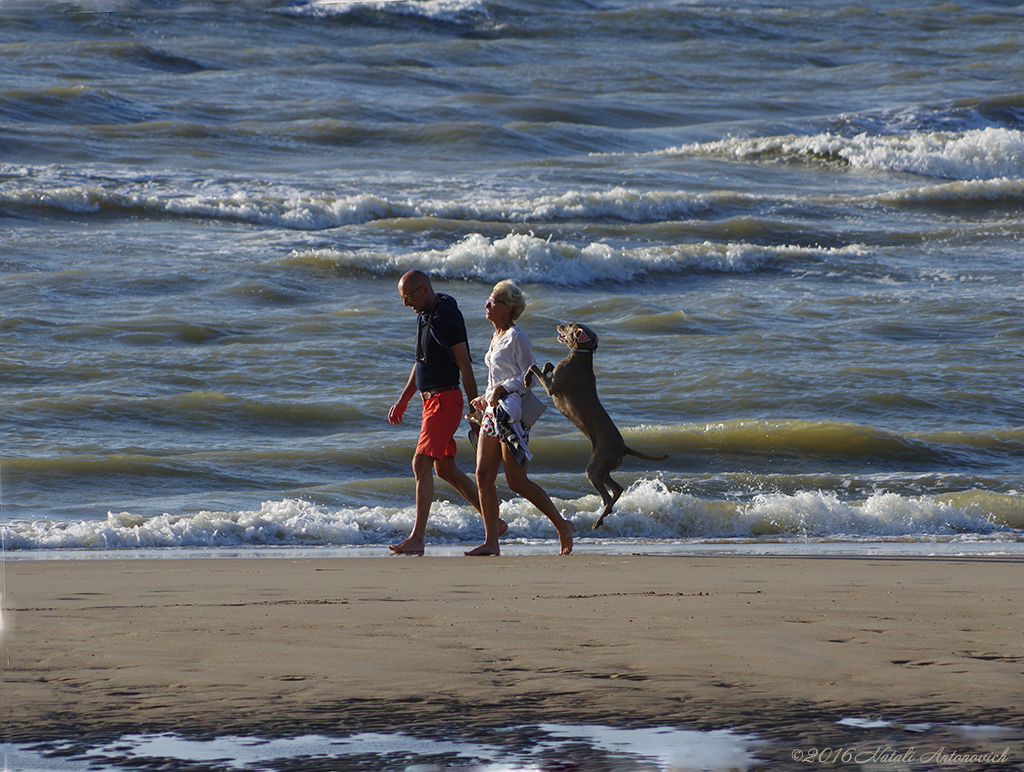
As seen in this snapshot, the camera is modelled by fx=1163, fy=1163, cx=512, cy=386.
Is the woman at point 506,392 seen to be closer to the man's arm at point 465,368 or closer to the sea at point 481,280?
Answer: the man's arm at point 465,368

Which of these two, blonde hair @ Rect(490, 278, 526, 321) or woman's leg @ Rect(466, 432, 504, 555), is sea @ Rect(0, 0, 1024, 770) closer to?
woman's leg @ Rect(466, 432, 504, 555)

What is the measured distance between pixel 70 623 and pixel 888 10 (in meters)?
47.0

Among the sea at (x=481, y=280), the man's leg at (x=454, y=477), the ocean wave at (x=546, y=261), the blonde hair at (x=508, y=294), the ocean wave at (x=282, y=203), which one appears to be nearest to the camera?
the blonde hair at (x=508, y=294)

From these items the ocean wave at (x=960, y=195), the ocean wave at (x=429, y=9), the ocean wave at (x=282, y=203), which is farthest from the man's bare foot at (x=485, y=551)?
the ocean wave at (x=429, y=9)

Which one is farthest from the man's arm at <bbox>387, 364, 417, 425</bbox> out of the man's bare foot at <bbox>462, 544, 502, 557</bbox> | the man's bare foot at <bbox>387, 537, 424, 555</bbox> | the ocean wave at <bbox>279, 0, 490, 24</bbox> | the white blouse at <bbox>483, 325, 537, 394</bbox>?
the ocean wave at <bbox>279, 0, 490, 24</bbox>

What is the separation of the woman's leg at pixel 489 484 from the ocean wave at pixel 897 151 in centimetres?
2133

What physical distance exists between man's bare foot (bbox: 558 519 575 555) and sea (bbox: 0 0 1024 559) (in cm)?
82

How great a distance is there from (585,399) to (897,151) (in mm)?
24358

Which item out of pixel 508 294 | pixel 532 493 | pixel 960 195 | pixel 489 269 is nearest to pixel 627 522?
pixel 532 493

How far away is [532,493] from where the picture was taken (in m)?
6.69

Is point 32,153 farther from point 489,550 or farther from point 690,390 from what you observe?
point 489,550

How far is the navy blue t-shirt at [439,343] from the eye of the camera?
661 centimetres

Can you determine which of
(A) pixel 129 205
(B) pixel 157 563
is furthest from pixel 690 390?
(A) pixel 129 205

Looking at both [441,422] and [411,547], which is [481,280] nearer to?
[411,547]
